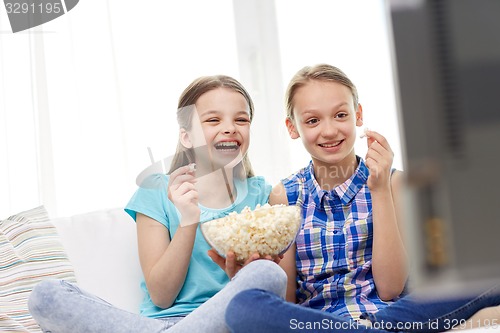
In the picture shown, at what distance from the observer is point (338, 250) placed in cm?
142

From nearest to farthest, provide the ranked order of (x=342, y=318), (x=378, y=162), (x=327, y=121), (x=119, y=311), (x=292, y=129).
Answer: (x=342, y=318), (x=119, y=311), (x=378, y=162), (x=327, y=121), (x=292, y=129)

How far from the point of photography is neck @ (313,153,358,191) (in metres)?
1.51

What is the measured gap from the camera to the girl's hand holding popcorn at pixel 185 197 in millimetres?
1406

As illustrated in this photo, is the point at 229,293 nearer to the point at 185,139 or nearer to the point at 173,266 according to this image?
the point at 173,266

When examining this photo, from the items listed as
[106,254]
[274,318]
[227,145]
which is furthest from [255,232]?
[106,254]

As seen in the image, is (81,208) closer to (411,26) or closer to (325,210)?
(325,210)

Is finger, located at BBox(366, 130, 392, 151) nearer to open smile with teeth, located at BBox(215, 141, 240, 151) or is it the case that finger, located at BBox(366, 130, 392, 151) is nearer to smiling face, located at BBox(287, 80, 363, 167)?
smiling face, located at BBox(287, 80, 363, 167)

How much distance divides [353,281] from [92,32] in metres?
1.46

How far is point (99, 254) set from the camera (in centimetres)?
164

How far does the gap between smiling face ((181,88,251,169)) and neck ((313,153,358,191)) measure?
0.66 ft

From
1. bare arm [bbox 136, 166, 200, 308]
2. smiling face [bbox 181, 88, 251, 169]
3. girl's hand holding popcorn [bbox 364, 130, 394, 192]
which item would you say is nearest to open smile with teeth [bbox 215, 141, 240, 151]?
smiling face [bbox 181, 88, 251, 169]

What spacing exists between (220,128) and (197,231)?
0.88 ft

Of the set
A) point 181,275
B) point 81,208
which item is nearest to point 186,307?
point 181,275

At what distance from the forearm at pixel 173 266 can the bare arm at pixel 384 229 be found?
41 centimetres
